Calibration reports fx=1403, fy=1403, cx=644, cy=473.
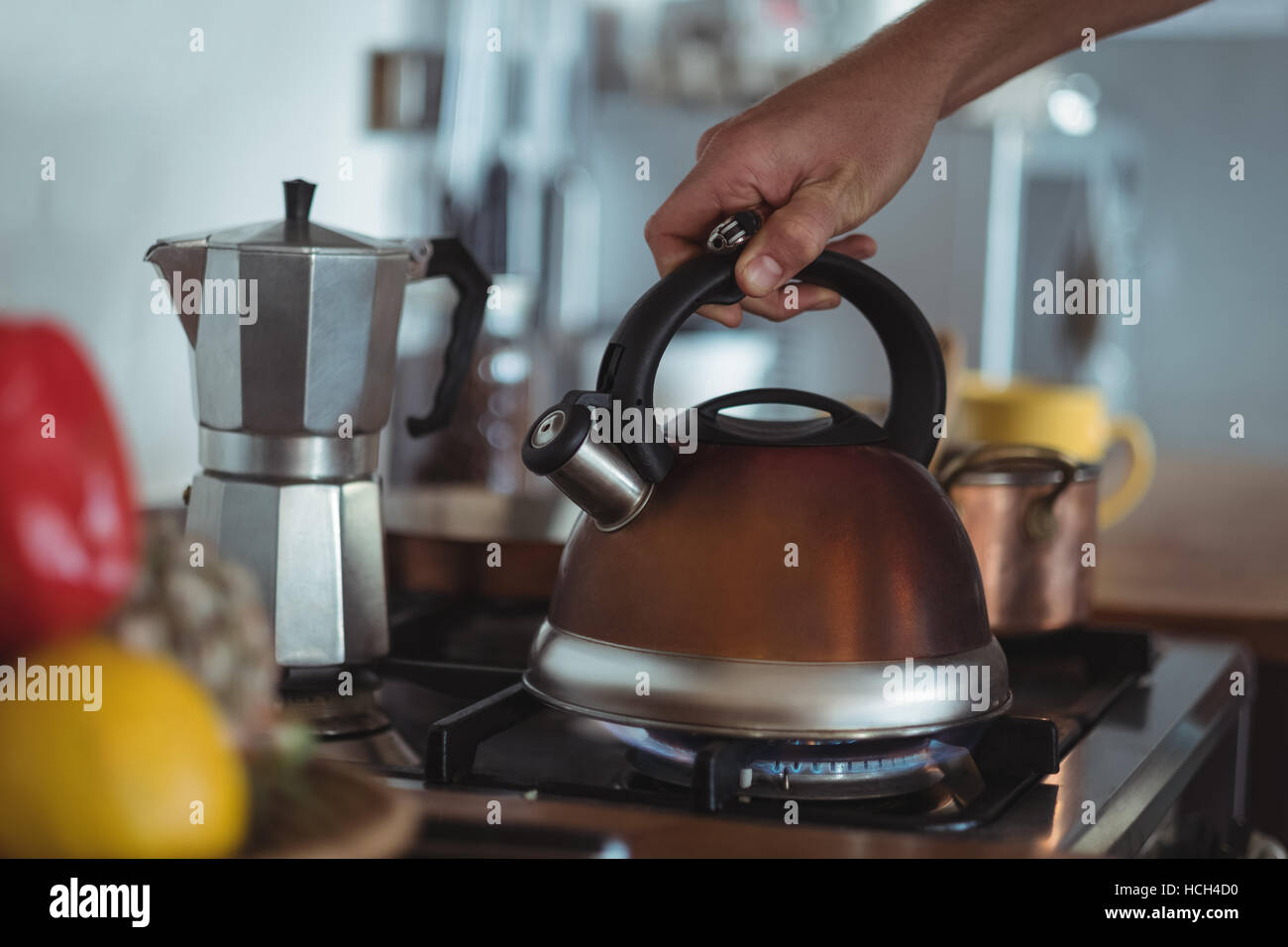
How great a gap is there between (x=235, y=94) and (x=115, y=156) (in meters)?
0.24

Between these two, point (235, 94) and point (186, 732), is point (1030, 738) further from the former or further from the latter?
point (235, 94)

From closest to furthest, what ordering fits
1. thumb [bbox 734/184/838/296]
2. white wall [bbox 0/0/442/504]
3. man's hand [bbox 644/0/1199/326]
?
1. thumb [bbox 734/184/838/296]
2. man's hand [bbox 644/0/1199/326]
3. white wall [bbox 0/0/442/504]

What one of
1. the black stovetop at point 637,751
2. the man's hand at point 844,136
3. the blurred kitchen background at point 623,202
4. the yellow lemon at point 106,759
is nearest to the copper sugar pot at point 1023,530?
the black stovetop at point 637,751

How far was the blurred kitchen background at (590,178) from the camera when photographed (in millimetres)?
1052

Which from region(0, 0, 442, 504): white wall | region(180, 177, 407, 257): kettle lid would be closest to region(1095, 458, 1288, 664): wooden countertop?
region(180, 177, 407, 257): kettle lid

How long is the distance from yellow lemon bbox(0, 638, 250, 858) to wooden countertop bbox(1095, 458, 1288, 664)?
904 millimetres

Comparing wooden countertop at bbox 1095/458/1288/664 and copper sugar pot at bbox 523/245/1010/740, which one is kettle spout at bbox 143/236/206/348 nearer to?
copper sugar pot at bbox 523/245/1010/740

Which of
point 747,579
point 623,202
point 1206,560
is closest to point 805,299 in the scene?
point 747,579

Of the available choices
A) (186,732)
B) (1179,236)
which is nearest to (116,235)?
(186,732)

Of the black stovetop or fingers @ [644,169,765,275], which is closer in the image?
the black stovetop

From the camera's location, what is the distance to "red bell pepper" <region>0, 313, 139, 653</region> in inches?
11.6

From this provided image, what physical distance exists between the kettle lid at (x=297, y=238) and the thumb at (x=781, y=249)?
0.18 meters

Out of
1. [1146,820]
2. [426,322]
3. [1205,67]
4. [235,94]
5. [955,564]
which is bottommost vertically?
[1146,820]

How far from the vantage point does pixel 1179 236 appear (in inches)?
133
